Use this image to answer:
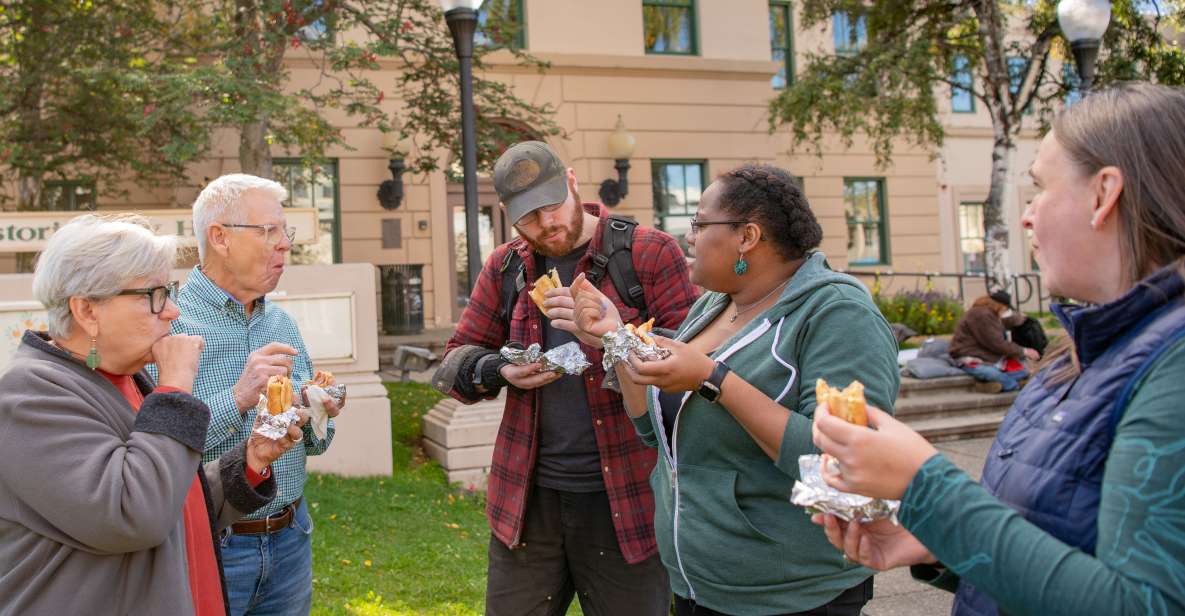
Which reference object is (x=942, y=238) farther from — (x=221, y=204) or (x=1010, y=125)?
(x=221, y=204)

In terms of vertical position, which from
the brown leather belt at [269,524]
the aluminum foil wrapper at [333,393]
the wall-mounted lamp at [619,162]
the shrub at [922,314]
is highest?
the wall-mounted lamp at [619,162]

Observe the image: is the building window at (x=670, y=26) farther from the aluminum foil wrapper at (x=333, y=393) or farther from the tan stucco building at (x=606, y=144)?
the aluminum foil wrapper at (x=333, y=393)

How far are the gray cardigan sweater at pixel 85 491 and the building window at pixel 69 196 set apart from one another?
41.9 feet

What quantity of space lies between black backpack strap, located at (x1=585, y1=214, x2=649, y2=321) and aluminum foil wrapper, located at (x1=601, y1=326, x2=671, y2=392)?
0.66m

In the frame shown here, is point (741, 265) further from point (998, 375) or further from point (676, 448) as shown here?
point (998, 375)

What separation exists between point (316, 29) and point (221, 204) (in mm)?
11290

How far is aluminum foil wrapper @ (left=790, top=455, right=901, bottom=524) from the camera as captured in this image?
1611 mm

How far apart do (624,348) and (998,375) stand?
9312 mm

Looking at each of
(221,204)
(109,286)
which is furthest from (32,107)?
(109,286)

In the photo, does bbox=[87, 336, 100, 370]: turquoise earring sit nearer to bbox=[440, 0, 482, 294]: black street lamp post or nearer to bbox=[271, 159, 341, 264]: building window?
bbox=[440, 0, 482, 294]: black street lamp post

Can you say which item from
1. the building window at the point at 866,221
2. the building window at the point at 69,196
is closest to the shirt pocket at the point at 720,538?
the building window at the point at 69,196

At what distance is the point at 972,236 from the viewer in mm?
22219

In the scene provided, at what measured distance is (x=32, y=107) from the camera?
→ 36.9ft

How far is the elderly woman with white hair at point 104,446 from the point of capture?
6.32 ft
